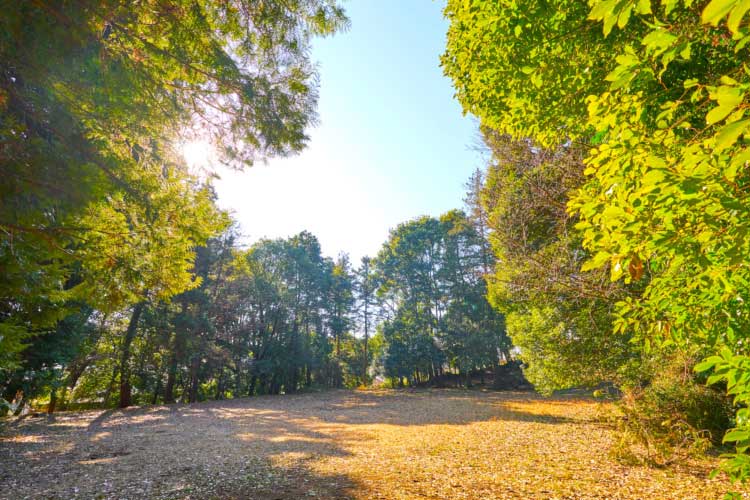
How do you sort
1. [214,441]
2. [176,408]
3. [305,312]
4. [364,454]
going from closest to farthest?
[364,454] → [214,441] → [176,408] → [305,312]

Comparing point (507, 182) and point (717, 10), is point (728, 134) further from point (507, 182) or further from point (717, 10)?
point (507, 182)

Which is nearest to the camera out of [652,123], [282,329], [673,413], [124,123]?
[652,123]

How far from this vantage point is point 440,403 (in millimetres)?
17453

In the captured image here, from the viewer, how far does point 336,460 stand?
22.0ft

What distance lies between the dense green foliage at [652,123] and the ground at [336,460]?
364 centimetres

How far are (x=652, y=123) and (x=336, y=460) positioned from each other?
737 cm

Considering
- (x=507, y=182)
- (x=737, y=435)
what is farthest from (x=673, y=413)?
(x=737, y=435)

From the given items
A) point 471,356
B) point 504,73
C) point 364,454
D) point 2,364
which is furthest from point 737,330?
point 471,356

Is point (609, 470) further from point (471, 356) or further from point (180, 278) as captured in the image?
point (471, 356)

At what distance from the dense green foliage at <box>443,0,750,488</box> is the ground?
3638mm

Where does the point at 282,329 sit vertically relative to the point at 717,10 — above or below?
above

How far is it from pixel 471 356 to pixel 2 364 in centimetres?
2544

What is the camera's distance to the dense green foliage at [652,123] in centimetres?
151

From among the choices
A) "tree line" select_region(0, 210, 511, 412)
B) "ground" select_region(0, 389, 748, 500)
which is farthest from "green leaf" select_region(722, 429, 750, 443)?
"tree line" select_region(0, 210, 511, 412)
